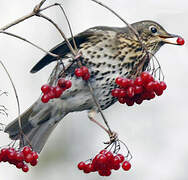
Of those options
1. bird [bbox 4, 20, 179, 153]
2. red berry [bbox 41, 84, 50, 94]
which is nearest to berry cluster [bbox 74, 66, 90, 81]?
red berry [bbox 41, 84, 50, 94]

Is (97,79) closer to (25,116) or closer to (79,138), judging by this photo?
(25,116)

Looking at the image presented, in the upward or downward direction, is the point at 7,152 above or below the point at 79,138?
above

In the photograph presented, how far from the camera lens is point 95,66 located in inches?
122

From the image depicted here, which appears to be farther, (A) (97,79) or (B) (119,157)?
(A) (97,79)

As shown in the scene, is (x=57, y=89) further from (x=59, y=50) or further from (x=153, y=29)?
(x=153, y=29)

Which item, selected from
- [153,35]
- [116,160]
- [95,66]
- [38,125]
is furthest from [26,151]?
[153,35]

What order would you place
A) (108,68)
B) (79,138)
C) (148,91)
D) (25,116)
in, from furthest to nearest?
(79,138) → (25,116) → (108,68) → (148,91)

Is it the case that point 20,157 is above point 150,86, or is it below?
below

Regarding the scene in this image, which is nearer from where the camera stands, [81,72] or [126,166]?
[81,72]

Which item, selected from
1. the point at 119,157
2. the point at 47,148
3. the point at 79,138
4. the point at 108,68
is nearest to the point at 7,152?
the point at 119,157

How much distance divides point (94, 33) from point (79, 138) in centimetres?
265

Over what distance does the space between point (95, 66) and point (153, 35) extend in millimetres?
477

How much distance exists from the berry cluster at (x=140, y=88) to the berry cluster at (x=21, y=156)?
472mm

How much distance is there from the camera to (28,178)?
5996mm
